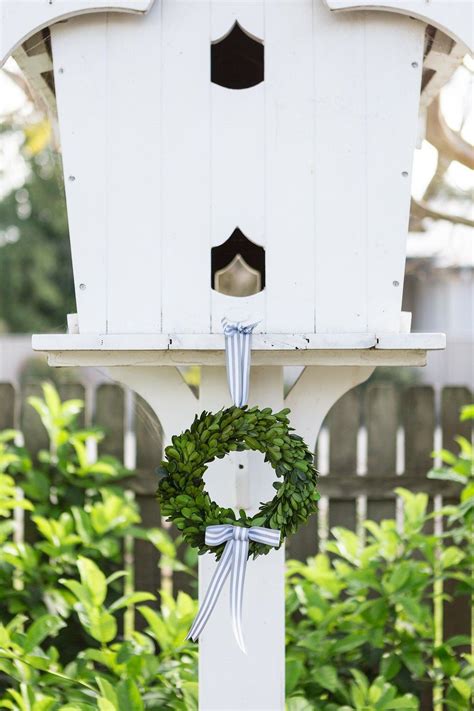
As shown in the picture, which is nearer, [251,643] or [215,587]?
[215,587]

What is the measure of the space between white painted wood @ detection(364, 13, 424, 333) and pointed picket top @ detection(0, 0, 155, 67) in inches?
16.8

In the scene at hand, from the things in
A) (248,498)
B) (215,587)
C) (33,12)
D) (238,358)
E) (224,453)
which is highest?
(33,12)

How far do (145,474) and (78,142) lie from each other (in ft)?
5.28

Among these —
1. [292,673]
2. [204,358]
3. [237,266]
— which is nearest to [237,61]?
[237,266]

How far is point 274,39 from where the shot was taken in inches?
66.3

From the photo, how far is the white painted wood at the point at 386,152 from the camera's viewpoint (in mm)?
1682

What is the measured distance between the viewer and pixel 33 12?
164 centimetres

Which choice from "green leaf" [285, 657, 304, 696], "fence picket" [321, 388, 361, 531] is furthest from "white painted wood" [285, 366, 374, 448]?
"fence picket" [321, 388, 361, 531]

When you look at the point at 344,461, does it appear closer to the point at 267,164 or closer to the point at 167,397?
the point at 167,397

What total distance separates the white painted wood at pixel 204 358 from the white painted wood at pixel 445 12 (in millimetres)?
590

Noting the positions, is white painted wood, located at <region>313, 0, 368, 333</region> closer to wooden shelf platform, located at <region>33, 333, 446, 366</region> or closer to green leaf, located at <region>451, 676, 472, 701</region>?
wooden shelf platform, located at <region>33, 333, 446, 366</region>

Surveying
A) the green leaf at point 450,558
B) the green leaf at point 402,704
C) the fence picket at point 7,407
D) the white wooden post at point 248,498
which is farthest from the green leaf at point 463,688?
the fence picket at point 7,407

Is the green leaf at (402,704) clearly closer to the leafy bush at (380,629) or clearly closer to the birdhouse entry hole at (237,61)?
the leafy bush at (380,629)

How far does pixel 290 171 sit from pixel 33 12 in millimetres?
549
